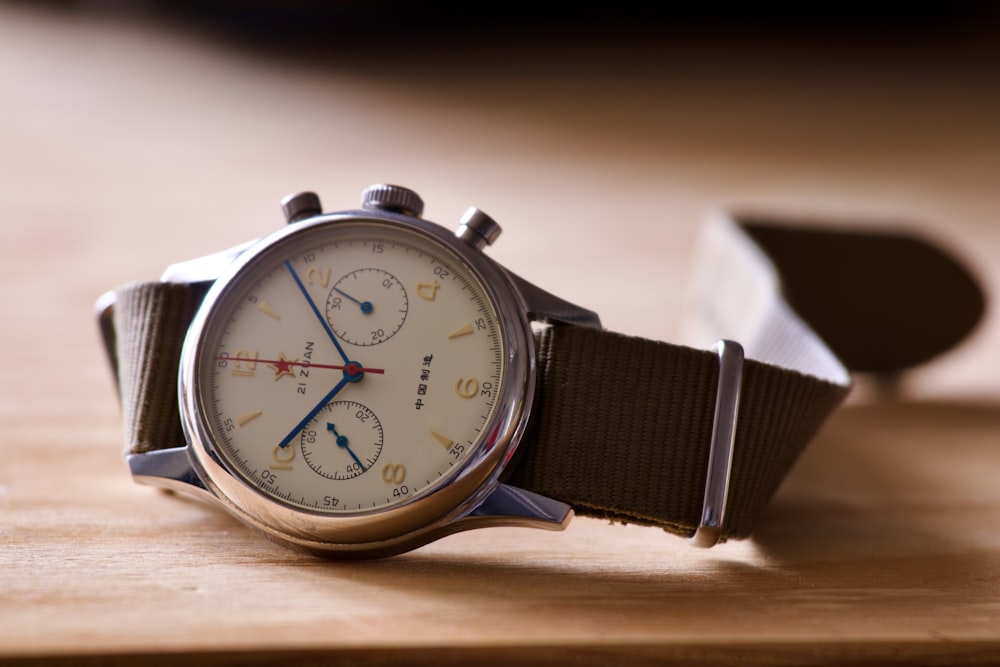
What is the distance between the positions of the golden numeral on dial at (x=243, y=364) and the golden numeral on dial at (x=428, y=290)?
18 centimetres

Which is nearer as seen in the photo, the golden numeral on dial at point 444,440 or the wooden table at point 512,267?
the wooden table at point 512,267

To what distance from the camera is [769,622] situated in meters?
0.91

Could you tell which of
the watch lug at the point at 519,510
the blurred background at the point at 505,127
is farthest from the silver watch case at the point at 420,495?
the blurred background at the point at 505,127

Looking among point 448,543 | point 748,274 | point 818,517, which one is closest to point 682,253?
point 748,274

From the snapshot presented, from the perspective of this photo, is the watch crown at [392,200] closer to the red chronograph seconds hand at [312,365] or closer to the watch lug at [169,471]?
the red chronograph seconds hand at [312,365]

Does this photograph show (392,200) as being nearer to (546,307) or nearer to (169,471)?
(546,307)

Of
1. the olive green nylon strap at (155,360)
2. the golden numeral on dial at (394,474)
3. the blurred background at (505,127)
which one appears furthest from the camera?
the blurred background at (505,127)

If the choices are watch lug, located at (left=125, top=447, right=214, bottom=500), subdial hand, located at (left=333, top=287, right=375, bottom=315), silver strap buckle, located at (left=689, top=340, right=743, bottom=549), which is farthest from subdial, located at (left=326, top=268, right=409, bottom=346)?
silver strap buckle, located at (left=689, top=340, right=743, bottom=549)

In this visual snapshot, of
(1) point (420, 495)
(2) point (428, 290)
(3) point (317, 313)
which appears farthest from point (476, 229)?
(1) point (420, 495)

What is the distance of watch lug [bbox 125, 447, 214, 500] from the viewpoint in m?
1.05

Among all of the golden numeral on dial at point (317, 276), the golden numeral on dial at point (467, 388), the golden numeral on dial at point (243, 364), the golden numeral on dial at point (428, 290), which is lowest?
the golden numeral on dial at point (467, 388)

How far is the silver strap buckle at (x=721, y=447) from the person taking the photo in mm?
1046

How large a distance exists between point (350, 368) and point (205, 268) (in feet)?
0.74

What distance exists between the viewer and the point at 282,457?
101 centimetres
